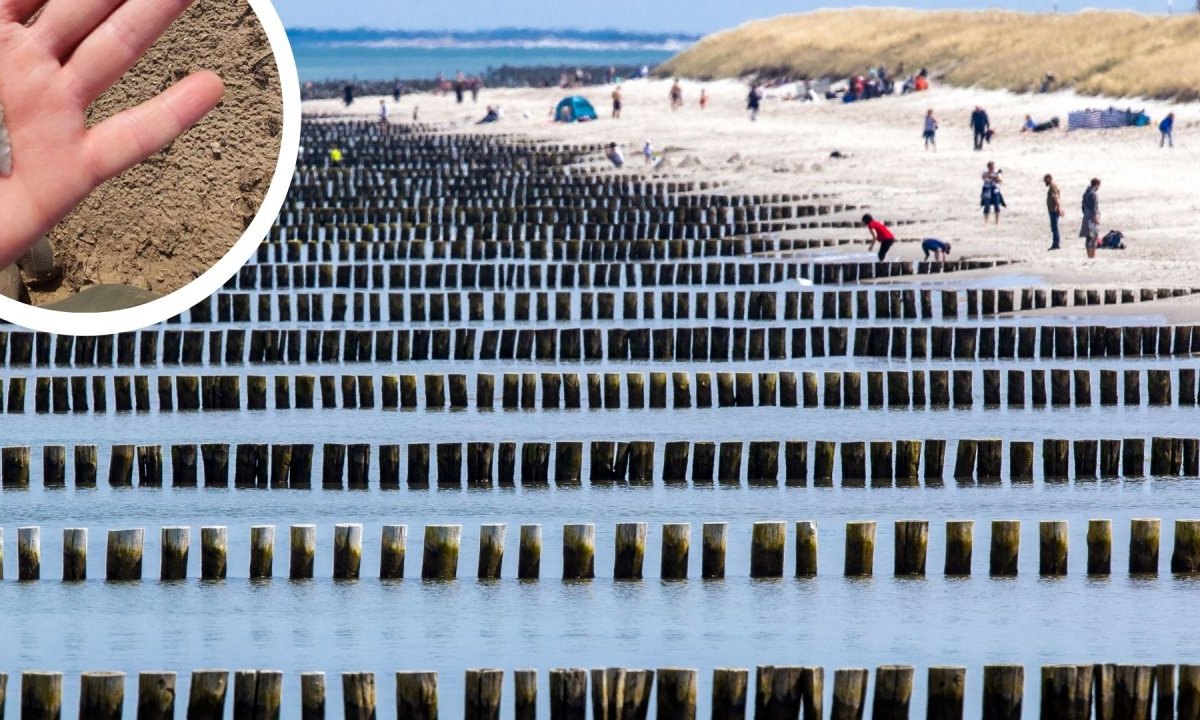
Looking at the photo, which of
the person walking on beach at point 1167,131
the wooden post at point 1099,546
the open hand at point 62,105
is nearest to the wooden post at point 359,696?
the wooden post at point 1099,546

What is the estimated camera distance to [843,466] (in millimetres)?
26484

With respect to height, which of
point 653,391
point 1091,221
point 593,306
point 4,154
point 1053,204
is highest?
point 4,154

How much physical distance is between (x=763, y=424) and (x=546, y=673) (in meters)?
13.6

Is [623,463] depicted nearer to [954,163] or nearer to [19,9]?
[19,9]

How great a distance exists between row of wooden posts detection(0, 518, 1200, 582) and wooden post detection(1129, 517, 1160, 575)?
0.01 m

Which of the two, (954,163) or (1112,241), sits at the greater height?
(954,163)

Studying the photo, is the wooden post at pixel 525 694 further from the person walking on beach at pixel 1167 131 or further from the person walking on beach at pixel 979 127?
the person walking on beach at pixel 979 127

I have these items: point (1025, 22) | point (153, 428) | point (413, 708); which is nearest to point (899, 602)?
point (413, 708)

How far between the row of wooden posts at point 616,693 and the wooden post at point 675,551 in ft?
20.9

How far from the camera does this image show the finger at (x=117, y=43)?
5305 millimetres

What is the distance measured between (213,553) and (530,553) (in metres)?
3.32

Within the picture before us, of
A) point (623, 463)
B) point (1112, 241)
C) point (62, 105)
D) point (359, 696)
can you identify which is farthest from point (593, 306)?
point (62, 105)

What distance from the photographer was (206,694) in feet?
47.3

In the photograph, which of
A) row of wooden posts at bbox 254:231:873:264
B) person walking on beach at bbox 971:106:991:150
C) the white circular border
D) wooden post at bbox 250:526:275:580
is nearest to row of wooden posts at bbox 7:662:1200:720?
wooden post at bbox 250:526:275:580
